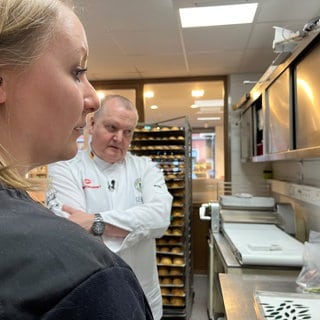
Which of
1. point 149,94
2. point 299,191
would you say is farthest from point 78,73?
point 149,94

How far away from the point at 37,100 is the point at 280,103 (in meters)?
1.88

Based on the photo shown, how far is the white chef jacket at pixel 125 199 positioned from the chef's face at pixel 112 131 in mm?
59

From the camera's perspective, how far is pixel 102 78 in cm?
407

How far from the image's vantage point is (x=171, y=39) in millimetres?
2801

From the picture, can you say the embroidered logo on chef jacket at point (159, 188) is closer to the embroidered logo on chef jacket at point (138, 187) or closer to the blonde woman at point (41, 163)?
the embroidered logo on chef jacket at point (138, 187)

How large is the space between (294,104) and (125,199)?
1.10 metres

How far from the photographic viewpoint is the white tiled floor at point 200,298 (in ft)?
10.2

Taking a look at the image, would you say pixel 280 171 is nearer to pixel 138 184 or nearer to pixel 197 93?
pixel 197 93

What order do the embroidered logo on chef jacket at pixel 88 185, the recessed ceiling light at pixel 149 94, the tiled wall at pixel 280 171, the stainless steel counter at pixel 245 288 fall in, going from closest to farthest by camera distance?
the stainless steel counter at pixel 245 288 < the embroidered logo on chef jacket at pixel 88 185 < the tiled wall at pixel 280 171 < the recessed ceiling light at pixel 149 94

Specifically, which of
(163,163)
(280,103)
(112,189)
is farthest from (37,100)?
(163,163)

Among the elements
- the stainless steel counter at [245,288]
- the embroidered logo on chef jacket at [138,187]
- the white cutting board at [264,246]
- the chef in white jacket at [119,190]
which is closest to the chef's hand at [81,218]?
the chef in white jacket at [119,190]

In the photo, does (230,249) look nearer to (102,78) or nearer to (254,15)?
(254,15)

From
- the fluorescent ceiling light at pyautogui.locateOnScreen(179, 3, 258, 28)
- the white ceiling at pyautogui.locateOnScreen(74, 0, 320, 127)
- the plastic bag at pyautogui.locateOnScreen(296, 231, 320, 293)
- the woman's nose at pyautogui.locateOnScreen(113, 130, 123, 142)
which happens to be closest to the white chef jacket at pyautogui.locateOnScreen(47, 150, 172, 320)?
the woman's nose at pyautogui.locateOnScreen(113, 130, 123, 142)

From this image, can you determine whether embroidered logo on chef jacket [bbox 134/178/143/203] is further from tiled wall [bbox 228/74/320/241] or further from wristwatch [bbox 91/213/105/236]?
tiled wall [bbox 228/74/320/241]
